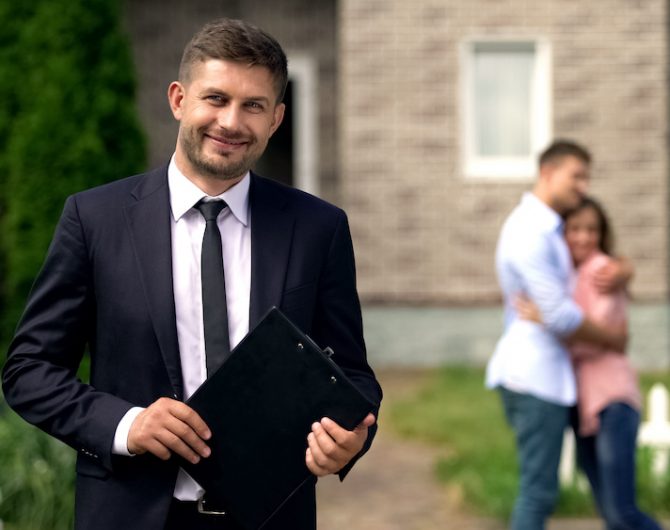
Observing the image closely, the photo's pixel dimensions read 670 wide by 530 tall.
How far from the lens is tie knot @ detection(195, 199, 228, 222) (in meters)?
2.65

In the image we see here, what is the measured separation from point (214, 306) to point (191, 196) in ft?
0.90

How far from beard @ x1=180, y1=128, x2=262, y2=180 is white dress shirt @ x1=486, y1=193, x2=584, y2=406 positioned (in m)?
2.55

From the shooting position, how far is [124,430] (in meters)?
2.49

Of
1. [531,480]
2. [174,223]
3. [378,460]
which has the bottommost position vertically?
[378,460]

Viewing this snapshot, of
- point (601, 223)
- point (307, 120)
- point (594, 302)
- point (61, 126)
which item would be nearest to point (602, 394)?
point (594, 302)

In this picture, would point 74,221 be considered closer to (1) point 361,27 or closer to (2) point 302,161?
(1) point 361,27

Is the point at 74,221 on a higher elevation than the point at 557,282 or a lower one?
higher

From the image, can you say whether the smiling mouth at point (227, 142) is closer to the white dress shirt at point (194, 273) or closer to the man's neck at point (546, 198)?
the white dress shirt at point (194, 273)

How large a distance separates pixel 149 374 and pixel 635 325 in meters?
10.4

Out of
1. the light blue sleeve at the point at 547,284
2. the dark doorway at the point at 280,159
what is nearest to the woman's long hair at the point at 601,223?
the light blue sleeve at the point at 547,284

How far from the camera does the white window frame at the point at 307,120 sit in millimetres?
13359

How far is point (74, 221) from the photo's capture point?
8.62 ft

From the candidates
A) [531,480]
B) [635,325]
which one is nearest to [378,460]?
[531,480]

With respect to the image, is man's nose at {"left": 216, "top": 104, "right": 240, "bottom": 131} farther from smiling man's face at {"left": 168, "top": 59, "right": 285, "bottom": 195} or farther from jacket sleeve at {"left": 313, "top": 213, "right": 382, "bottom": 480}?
jacket sleeve at {"left": 313, "top": 213, "right": 382, "bottom": 480}
